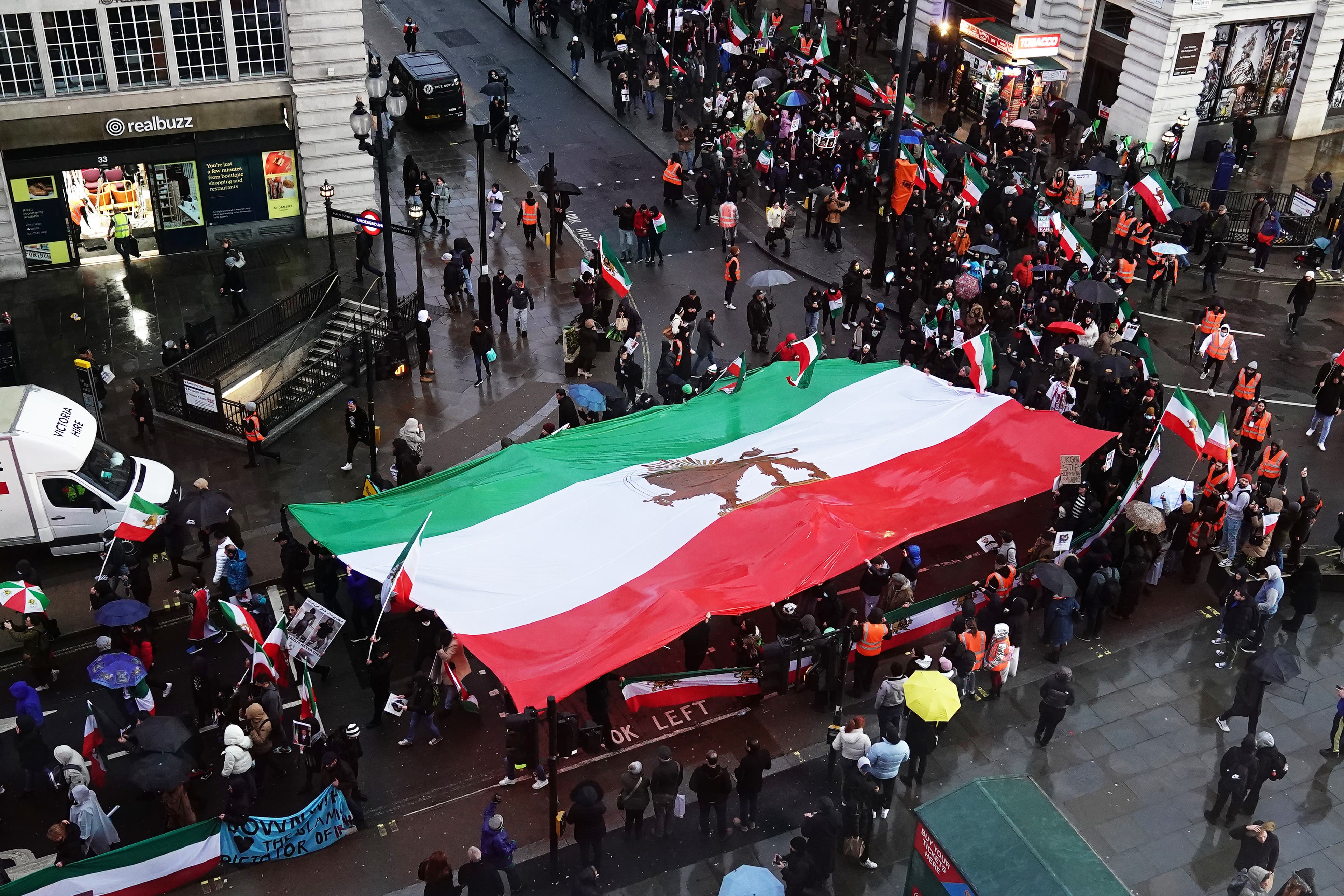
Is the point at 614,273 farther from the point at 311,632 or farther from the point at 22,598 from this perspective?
the point at 22,598

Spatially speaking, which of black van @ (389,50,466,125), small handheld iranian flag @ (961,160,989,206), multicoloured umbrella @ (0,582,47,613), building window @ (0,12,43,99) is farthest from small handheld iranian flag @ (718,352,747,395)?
black van @ (389,50,466,125)

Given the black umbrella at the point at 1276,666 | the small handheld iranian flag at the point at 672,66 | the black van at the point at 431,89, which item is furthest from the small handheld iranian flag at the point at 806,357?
the small handheld iranian flag at the point at 672,66

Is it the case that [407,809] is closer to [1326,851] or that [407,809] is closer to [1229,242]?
[1326,851]

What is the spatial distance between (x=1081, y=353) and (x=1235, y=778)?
1077 cm

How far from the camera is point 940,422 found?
79.4 feet

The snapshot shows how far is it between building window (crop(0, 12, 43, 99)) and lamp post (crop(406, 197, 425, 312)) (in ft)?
31.5

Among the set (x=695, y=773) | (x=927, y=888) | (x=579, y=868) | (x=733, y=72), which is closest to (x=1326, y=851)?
(x=927, y=888)

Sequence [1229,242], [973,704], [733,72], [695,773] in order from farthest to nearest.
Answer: [733,72], [1229,242], [973,704], [695,773]

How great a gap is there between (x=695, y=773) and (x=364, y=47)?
2321 centimetres

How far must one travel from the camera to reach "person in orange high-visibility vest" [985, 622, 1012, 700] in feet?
67.4

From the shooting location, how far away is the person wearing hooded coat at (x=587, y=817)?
17.2 meters

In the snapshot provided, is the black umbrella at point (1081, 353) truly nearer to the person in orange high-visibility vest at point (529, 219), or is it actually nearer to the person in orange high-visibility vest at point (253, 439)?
the person in orange high-visibility vest at point (529, 219)

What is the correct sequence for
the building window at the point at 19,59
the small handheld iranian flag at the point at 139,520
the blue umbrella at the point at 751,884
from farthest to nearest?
the building window at the point at 19,59 → the small handheld iranian flag at the point at 139,520 → the blue umbrella at the point at 751,884

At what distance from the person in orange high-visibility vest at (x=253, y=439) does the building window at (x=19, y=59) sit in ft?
35.2
